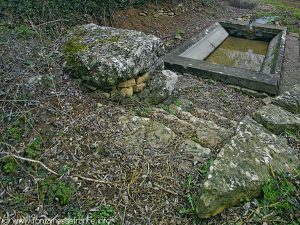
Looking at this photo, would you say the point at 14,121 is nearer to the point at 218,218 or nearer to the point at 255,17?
the point at 218,218

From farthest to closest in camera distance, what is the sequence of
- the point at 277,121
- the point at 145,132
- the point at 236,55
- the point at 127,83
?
the point at 236,55 → the point at 127,83 → the point at 277,121 → the point at 145,132

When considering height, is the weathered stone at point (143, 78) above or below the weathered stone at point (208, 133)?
above

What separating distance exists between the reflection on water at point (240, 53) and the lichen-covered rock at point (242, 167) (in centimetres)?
443

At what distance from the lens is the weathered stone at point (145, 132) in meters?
2.32

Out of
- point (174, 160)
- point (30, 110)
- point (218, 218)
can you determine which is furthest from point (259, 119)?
point (30, 110)

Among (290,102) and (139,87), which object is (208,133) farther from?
(290,102)

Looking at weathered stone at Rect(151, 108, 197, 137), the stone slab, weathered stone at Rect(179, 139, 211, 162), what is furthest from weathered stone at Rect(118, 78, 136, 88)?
the stone slab

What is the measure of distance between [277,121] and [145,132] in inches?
51.1

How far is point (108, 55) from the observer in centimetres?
284

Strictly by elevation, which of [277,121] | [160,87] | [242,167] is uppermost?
[242,167]

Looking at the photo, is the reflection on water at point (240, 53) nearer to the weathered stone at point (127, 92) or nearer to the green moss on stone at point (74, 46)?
the weathered stone at point (127, 92)

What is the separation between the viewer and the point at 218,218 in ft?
5.86

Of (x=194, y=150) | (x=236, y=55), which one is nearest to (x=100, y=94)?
(x=194, y=150)

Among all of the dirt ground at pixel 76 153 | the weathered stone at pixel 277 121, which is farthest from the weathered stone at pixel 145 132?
the weathered stone at pixel 277 121
